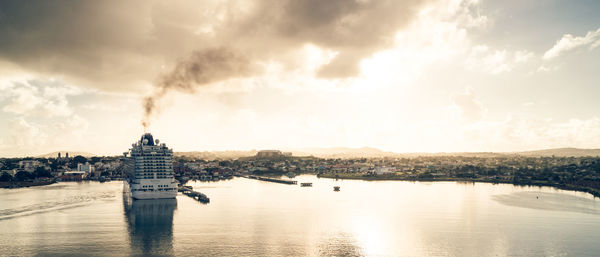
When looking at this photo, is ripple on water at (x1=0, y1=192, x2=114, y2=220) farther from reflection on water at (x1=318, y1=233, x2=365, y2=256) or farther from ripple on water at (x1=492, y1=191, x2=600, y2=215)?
ripple on water at (x1=492, y1=191, x2=600, y2=215)

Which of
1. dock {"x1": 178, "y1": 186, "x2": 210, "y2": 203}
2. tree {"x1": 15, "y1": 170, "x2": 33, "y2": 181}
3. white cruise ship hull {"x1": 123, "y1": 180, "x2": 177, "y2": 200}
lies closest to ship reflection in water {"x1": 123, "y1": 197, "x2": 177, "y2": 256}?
white cruise ship hull {"x1": 123, "y1": 180, "x2": 177, "y2": 200}

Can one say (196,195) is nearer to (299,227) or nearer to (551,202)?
(299,227)

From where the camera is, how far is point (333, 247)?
4684 centimetres

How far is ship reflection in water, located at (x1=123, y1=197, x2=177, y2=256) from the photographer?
45494 mm

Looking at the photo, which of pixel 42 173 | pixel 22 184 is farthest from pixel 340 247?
pixel 42 173

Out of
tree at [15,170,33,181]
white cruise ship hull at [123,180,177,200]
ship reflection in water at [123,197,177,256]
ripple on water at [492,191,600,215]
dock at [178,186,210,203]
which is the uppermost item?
tree at [15,170,33,181]

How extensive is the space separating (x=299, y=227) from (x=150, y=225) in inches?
918

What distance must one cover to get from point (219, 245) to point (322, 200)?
154ft

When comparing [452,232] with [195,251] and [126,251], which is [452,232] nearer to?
[195,251]

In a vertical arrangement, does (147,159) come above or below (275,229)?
above

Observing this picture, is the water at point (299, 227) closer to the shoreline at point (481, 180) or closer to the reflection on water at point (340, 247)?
the reflection on water at point (340, 247)

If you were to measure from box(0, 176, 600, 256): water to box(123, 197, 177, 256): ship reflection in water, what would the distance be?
0.15 metres

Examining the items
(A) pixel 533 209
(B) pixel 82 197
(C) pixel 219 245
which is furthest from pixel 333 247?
(B) pixel 82 197

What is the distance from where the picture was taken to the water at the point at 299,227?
45469 mm
